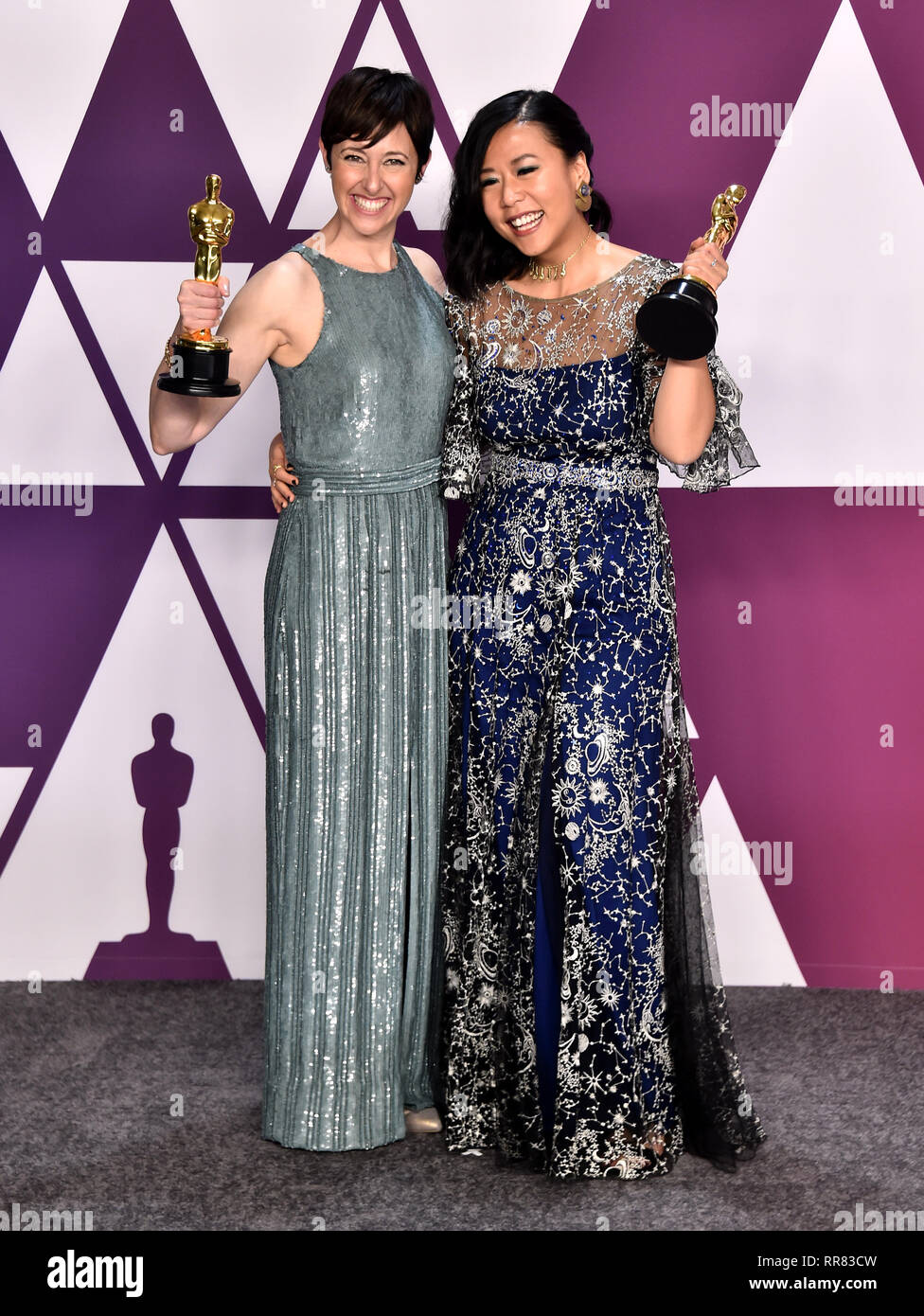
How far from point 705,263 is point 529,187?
0.39m

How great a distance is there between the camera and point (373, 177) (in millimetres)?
2791

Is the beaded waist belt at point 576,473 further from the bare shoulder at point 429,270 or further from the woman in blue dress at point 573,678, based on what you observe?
the bare shoulder at point 429,270

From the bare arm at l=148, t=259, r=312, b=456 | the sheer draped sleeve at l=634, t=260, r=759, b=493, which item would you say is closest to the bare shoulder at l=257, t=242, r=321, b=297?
the bare arm at l=148, t=259, r=312, b=456

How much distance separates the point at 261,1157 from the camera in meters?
2.97

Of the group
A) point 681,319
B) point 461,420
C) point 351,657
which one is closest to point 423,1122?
point 351,657

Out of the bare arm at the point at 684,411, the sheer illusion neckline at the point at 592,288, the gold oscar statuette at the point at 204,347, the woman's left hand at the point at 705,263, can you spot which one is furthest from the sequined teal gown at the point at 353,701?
the woman's left hand at the point at 705,263

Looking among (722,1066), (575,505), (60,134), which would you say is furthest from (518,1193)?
(60,134)

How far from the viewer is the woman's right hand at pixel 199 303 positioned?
2.52 metres

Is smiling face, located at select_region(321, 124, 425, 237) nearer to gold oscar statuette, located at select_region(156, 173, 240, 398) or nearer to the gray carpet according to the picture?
gold oscar statuette, located at select_region(156, 173, 240, 398)

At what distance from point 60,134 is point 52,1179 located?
249 cm

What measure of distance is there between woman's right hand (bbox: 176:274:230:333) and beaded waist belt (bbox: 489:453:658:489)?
0.64 metres

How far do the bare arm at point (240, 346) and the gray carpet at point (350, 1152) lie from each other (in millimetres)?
1371

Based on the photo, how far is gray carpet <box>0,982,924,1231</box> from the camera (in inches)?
108

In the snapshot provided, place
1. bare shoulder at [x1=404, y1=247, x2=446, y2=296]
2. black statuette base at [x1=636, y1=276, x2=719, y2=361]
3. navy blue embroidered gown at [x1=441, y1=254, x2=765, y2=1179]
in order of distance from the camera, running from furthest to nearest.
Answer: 1. bare shoulder at [x1=404, y1=247, x2=446, y2=296]
2. navy blue embroidered gown at [x1=441, y1=254, x2=765, y2=1179]
3. black statuette base at [x1=636, y1=276, x2=719, y2=361]
